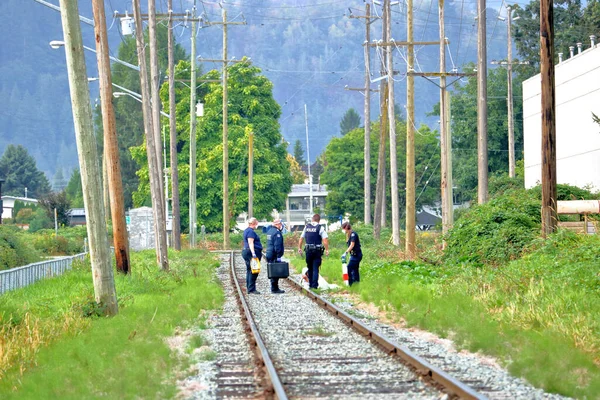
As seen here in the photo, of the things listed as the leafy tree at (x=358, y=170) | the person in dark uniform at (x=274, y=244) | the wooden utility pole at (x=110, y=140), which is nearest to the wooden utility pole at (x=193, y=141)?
the wooden utility pole at (x=110, y=140)

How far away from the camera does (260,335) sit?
15719 millimetres

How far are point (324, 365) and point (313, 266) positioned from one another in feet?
40.5

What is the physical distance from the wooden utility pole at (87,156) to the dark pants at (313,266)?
22.7 ft

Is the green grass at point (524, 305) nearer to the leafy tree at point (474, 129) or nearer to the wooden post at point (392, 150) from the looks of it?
the wooden post at point (392, 150)

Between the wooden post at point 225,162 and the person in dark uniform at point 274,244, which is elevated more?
the wooden post at point 225,162

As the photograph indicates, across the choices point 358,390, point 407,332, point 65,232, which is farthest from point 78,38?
point 65,232

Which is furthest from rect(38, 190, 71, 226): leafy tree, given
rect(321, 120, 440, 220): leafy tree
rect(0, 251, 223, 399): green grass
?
rect(0, 251, 223, 399): green grass

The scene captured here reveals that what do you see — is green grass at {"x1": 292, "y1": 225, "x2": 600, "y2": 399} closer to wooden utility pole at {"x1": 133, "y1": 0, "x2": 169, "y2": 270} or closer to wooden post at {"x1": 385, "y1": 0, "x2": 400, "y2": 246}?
wooden utility pole at {"x1": 133, "y1": 0, "x2": 169, "y2": 270}

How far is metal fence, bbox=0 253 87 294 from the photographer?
2333 centimetres

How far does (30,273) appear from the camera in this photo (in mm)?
26359

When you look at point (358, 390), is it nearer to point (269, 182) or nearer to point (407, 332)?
point (407, 332)

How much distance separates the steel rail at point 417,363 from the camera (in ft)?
33.1

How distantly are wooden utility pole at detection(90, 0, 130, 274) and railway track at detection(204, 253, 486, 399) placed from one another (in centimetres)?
955

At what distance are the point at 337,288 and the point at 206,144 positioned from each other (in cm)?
5828
